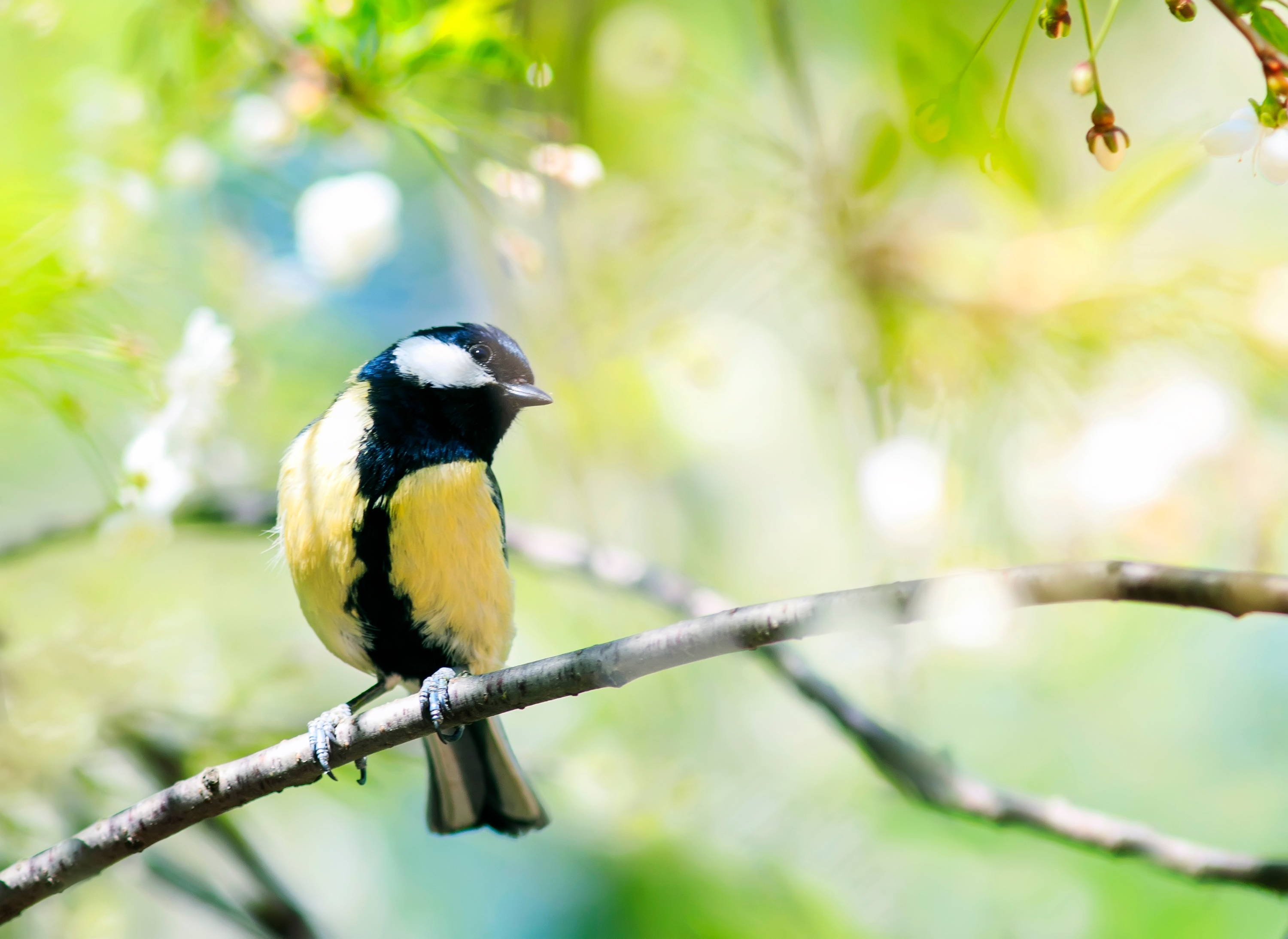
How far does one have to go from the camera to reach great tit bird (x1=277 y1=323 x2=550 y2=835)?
229 cm

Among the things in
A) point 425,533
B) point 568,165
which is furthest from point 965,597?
point 425,533

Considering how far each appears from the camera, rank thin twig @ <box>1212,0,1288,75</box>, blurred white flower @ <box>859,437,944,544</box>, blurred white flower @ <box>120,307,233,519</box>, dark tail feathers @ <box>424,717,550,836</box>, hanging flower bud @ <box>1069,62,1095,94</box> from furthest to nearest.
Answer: dark tail feathers @ <box>424,717,550,836</box>
blurred white flower @ <box>859,437,944,544</box>
blurred white flower @ <box>120,307,233,519</box>
hanging flower bud @ <box>1069,62,1095,94</box>
thin twig @ <box>1212,0,1288,75</box>

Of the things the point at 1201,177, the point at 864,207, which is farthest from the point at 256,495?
the point at 1201,177

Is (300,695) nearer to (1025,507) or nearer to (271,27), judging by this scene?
(271,27)

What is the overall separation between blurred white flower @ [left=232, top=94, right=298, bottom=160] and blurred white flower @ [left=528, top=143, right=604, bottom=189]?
0.58 m

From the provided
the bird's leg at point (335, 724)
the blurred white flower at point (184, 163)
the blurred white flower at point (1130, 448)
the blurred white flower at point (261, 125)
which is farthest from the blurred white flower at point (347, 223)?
the blurred white flower at point (1130, 448)

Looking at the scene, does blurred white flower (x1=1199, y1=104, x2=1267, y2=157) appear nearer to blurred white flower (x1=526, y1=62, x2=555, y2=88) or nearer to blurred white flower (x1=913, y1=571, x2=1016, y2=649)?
blurred white flower (x1=913, y1=571, x2=1016, y2=649)

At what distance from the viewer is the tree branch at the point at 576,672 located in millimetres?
1228

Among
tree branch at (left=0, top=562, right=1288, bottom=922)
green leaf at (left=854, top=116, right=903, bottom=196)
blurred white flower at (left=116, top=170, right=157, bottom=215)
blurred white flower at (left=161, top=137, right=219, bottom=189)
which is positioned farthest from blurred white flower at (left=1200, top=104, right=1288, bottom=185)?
blurred white flower at (left=161, top=137, right=219, bottom=189)

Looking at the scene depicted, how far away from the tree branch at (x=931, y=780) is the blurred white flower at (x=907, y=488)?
17.7 inches

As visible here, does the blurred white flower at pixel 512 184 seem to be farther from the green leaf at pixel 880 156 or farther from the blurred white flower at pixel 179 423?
the green leaf at pixel 880 156

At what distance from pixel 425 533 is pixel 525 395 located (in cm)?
41

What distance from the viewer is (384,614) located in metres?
2.37

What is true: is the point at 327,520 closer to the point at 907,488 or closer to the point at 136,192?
the point at 136,192
